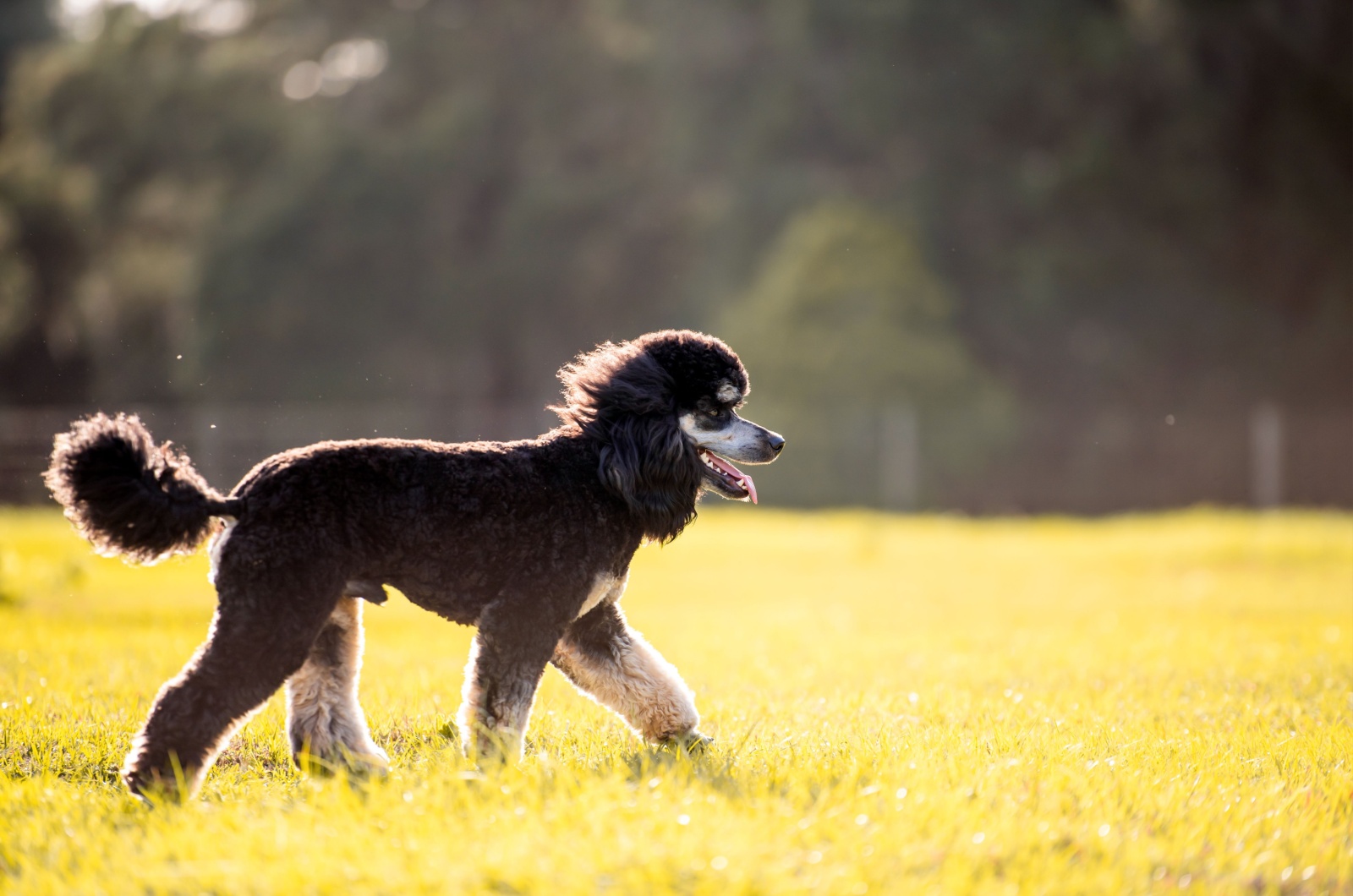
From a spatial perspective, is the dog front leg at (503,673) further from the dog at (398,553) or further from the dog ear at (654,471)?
the dog ear at (654,471)

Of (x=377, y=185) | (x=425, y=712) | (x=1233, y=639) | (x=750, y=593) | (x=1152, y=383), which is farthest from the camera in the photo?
(x=377, y=185)

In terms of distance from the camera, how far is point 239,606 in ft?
12.5

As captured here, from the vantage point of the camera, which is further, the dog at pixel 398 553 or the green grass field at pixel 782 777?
the dog at pixel 398 553

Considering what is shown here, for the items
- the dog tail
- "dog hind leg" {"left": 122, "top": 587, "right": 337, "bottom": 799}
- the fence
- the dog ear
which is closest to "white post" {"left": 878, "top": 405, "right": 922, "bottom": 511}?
the fence

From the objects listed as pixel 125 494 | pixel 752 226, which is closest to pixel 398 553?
pixel 125 494

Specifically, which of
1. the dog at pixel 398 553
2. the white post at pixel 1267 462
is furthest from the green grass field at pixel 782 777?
the white post at pixel 1267 462

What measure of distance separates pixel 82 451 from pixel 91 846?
1356mm

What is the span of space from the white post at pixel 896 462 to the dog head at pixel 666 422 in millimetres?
19490

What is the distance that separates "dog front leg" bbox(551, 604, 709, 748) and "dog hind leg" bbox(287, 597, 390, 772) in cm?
80

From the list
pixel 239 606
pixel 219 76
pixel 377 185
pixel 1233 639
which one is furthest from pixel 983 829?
pixel 219 76

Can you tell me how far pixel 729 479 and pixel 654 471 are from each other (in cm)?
49

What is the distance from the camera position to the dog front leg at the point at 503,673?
13.6 feet

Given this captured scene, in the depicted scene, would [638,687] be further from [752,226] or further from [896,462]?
[752,226]

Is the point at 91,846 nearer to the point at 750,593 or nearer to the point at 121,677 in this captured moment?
the point at 121,677
